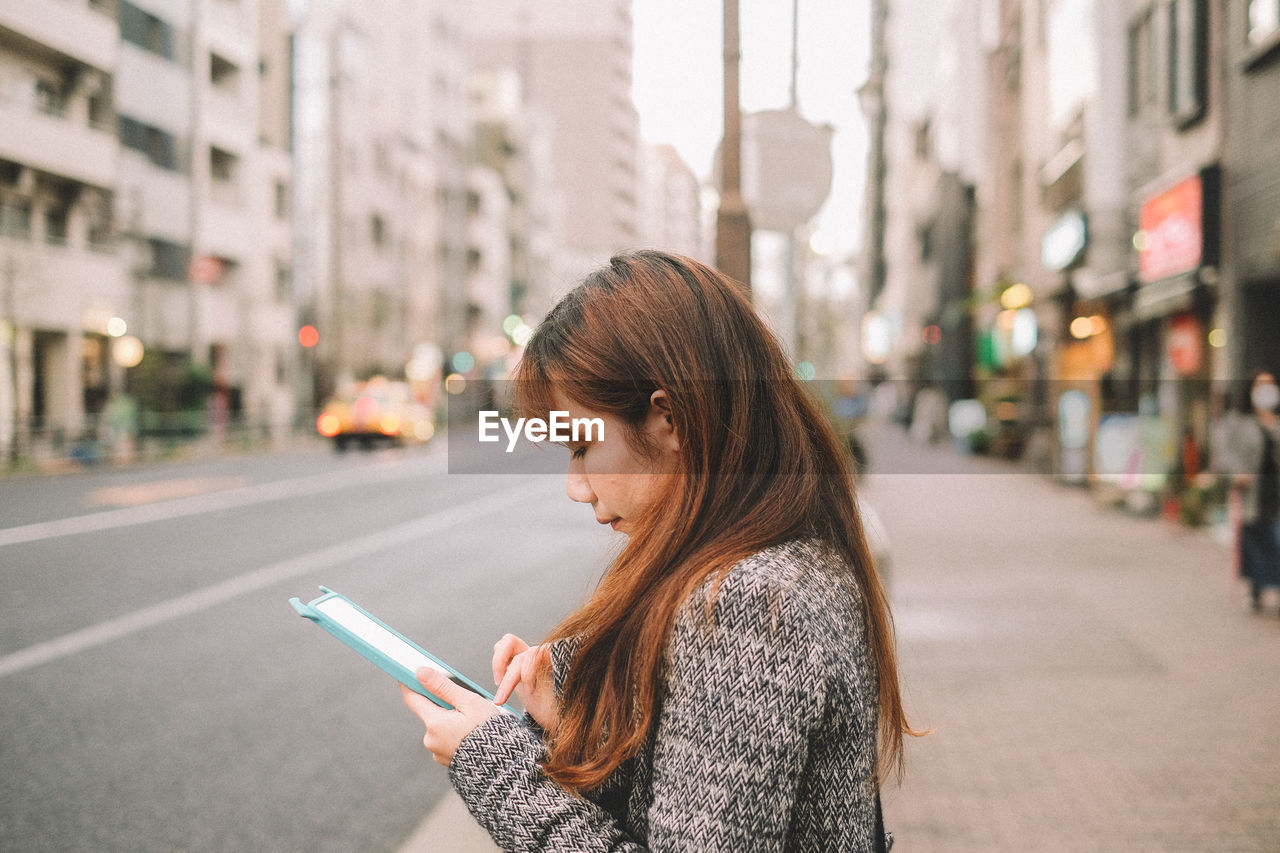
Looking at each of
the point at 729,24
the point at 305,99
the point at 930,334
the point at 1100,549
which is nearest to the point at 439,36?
the point at 305,99

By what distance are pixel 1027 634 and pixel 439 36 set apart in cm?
6445

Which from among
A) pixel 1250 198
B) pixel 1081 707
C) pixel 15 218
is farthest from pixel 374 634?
pixel 15 218

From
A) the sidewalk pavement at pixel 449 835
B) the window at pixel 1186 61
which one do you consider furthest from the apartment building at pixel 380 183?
the sidewalk pavement at pixel 449 835

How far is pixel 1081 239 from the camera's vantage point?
→ 795 inches

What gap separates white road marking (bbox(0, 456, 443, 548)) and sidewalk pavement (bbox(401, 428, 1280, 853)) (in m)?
9.36

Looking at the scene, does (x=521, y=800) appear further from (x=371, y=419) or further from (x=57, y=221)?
(x=371, y=419)

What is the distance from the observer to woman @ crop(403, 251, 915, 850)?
49.1 inches

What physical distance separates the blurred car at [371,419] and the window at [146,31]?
43.0 ft

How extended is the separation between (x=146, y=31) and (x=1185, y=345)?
54.9 feet

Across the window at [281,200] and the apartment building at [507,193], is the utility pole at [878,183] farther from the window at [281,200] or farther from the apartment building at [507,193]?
the window at [281,200]

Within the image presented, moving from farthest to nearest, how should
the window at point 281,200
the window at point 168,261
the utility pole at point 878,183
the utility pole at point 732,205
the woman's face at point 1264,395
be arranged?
the utility pole at point 878,183 → the window at point 281,200 → the window at point 168,261 → the woman's face at point 1264,395 → the utility pole at point 732,205

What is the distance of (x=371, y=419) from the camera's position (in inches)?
1233

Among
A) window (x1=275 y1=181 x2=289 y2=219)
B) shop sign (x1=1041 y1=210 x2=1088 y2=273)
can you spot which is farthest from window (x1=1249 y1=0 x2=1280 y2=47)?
window (x1=275 y1=181 x2=289 y2=219)

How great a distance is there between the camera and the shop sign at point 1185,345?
1467cm
